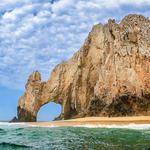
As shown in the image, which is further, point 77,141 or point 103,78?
point 103,78

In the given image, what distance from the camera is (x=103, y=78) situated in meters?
47.7

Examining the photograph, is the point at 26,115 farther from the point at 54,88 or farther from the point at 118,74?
the point at 118,74

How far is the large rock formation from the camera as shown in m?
44.5

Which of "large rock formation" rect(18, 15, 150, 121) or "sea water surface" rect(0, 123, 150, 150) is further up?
"large rock formation" rect(18, 15, 150, 121)

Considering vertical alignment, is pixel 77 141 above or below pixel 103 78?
below

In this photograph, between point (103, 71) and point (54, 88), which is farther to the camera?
point (54, 88)

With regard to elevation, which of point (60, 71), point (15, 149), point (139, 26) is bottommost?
point (15, 149)

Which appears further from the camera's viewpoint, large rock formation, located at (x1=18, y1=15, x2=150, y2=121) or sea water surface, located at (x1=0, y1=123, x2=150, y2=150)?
large rock formation, located at (x1=18, y1=15, x2=150, y2=121)

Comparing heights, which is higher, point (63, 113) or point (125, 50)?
point (125, 50)

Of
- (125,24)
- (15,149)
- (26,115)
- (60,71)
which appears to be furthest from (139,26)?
(15,149)

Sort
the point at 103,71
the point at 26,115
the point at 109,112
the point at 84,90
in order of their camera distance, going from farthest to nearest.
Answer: the point at 26,115 → the point at 84,90 → the point at 103,71 → the point at 109,112

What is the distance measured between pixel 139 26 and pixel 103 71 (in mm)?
6876

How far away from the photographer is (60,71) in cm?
5678

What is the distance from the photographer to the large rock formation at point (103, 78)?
146 ft
